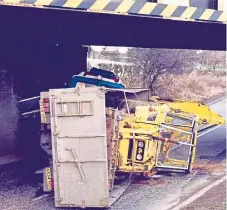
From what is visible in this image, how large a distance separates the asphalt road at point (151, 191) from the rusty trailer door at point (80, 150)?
16.4 inches

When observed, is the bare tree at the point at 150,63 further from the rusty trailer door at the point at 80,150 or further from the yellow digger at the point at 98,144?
the rusty trailer door at the point at 80,150

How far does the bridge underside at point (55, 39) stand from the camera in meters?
8.04

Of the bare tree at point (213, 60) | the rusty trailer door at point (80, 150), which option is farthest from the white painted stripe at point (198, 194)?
the bare tree at point (213, 60)

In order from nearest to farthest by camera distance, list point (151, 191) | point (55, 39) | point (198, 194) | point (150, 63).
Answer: point (198, 194)
point (151, 191)
point (55, 39)
point (150, 63)

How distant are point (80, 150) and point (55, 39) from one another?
17.5ft

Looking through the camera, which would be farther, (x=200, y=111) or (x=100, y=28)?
(x=200, y=111)

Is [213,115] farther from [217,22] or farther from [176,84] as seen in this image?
[176,84]

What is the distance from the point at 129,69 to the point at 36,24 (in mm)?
18297

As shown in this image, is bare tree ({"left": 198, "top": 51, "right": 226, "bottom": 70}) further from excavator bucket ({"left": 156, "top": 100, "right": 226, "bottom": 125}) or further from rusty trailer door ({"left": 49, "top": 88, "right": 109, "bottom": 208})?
rusty trailer door ({"left": 49, "top": 88, "right": 109, "bottom": 208})

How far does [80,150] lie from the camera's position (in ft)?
22.4

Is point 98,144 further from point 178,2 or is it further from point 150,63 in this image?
point 150,63

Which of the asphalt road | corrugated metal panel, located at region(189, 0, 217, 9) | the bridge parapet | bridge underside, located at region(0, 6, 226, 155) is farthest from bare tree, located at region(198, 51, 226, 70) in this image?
the bridge parapet

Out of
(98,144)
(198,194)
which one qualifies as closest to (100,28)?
(98,144)

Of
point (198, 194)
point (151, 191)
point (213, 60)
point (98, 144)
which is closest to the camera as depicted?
point (98, 144)
